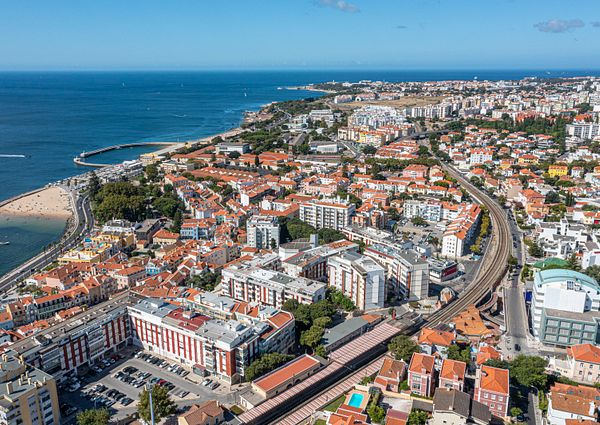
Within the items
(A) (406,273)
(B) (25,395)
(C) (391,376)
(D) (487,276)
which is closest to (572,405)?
(C) (391,376)

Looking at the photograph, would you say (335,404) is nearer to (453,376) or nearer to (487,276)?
(453,376)

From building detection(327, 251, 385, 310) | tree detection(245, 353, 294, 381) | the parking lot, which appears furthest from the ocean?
building detection(327, 251, 385, 310)

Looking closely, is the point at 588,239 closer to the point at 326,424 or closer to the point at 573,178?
the point at 573,178

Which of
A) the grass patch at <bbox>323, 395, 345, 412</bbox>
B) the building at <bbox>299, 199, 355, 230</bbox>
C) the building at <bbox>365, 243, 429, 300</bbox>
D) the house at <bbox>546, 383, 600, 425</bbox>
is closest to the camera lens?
the house at <bbox>546, 383, 600, 425</bbox>

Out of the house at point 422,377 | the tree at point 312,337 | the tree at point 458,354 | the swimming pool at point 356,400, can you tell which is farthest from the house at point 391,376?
the tree at point 312,337

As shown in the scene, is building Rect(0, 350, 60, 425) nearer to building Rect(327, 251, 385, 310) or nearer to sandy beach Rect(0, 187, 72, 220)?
building Rect(327, 251, 385, 310)

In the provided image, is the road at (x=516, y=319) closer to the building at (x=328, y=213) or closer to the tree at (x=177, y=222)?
the building at (x=328, y=213)

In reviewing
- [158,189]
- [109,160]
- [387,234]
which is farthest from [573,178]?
[109,160]
